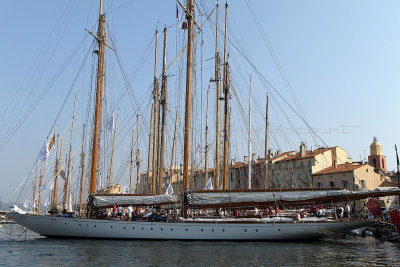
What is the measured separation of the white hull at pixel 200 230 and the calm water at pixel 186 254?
0.85m

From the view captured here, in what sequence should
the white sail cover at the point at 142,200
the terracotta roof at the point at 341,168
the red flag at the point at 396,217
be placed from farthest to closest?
the terracotta roof at the point at 341,168 → the red flag at the point at 396,217 → the white sail cover at the point at 142,200

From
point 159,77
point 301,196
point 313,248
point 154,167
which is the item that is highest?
point 159,77

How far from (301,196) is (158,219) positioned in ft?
38.8

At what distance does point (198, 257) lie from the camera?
21.6 meters

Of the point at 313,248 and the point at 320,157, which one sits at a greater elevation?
the point at 320,157

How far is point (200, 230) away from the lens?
28859 millimetres

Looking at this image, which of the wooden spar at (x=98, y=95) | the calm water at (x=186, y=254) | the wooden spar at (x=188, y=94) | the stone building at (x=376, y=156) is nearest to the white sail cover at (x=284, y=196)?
the wooden spar at (x=188, y=94)

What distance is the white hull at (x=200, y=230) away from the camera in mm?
28781

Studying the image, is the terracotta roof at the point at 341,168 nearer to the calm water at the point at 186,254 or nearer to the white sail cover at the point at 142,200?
the calm water at the point at 186,254

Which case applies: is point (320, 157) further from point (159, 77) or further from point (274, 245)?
point (274, 245)

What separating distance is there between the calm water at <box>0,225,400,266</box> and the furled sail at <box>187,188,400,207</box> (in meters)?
3.38

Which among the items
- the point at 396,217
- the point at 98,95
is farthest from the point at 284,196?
the point at 98,95

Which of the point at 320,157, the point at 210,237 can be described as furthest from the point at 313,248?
the point at 320,157

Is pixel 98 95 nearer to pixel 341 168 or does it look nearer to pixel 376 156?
pixel 341 168
